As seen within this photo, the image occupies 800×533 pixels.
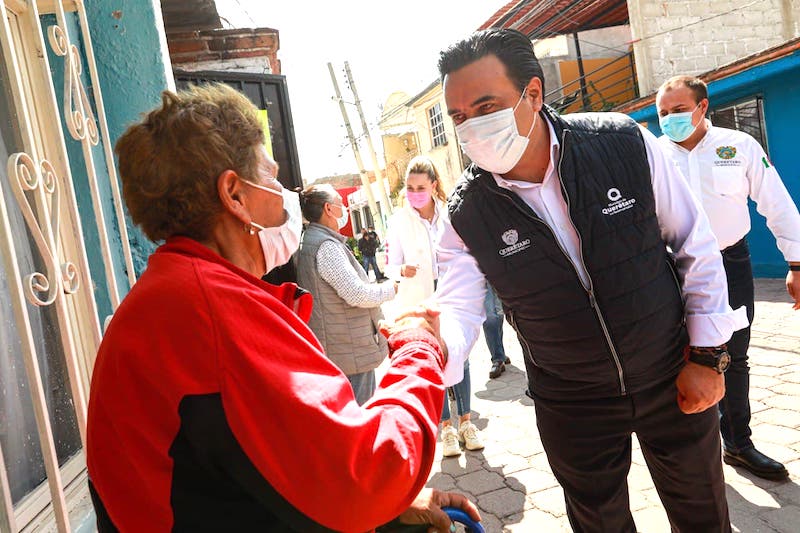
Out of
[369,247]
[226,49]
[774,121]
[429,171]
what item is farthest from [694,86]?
[369,247]

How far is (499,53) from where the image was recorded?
199 centimetres

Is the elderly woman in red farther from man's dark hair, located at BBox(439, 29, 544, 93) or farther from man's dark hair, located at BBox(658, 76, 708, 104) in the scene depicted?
man's dark hair, located at BBox(658, 76, 708, 104)

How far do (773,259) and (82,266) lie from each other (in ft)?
31.0

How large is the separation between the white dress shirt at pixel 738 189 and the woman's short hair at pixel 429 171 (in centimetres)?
176

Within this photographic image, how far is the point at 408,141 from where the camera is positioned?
29.1 m

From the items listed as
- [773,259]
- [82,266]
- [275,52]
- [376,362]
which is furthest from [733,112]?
[82,266]

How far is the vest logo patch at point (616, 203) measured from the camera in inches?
74.5

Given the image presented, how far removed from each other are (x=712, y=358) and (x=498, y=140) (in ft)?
3.39

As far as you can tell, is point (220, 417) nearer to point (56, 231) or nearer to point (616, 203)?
point (56, 231)

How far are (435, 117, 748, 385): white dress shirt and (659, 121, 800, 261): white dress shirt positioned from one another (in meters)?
1.32

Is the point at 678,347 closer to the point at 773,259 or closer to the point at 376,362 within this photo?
the point at 376,362

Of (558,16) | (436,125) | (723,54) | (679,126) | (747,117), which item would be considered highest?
(558,16)

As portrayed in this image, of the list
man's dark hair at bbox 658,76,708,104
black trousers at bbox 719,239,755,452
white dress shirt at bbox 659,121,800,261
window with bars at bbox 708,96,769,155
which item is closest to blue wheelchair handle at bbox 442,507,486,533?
black trousers at bbox 719,239,755,452

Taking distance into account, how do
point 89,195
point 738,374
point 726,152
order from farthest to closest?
point 726,152
point 738,374
point 89,195
